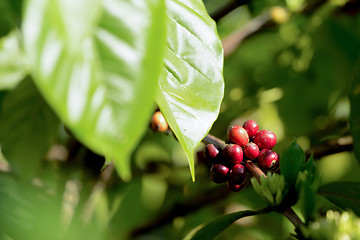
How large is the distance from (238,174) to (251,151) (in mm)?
57

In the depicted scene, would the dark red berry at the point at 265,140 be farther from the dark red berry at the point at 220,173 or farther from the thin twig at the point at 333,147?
the thin twig at the point at 333,147

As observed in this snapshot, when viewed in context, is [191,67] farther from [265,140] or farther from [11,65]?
[11,65]

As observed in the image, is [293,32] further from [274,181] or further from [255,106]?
[274,181]

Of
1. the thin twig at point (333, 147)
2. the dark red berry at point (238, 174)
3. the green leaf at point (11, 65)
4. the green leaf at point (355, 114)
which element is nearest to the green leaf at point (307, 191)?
the dark red berry at point (238, 174)

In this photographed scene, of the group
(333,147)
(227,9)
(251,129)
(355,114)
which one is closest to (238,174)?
(251,129)

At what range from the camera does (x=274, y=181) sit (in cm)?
77

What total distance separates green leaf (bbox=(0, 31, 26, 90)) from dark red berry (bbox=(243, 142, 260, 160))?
0.61 meters

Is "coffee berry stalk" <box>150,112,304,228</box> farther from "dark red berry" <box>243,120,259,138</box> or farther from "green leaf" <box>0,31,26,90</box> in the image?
"green leaf" <box>0,31,26,90</box>

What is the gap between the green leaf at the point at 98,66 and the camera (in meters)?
0.47

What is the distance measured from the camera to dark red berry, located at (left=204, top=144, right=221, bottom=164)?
0.87m

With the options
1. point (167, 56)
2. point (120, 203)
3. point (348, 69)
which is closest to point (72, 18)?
point (167, 56)

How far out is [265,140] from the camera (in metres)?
0.90

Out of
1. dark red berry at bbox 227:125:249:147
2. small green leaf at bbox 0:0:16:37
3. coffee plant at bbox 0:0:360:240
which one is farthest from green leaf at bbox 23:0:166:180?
small green leaf at bbox 0:0:16:37

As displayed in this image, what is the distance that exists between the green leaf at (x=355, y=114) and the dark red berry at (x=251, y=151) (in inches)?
10.2
